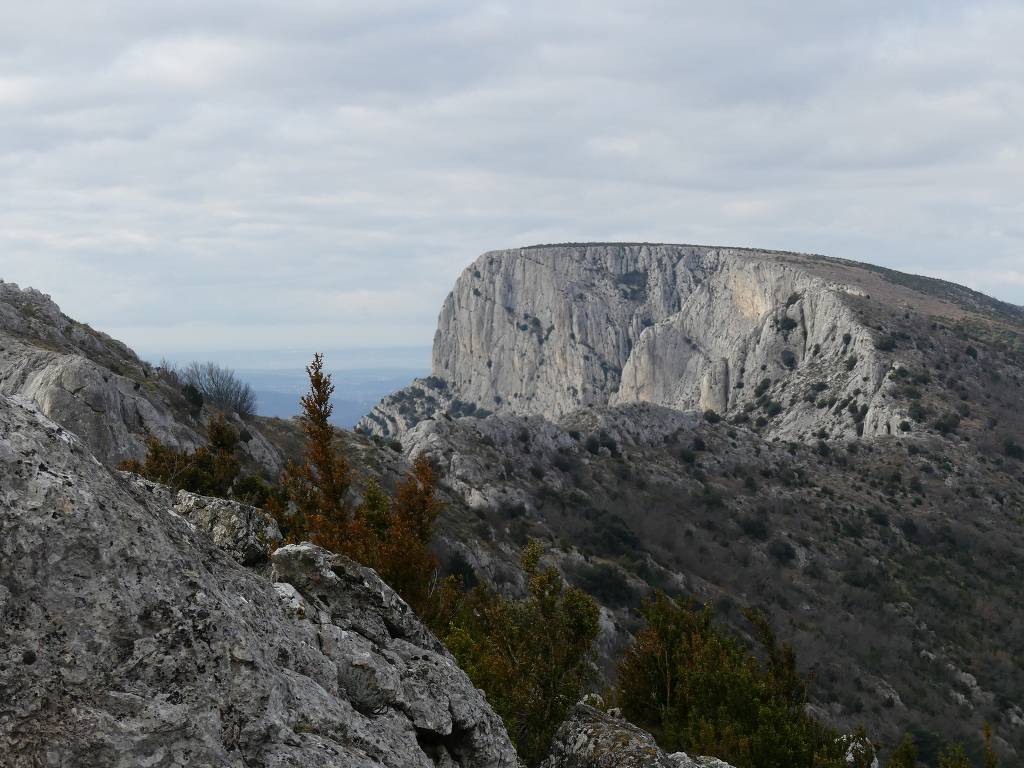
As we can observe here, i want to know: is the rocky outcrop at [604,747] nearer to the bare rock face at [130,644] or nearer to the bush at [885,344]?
the bare rock face at [130,644]

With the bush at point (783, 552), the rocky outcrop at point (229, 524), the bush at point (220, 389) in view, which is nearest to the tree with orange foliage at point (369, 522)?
the rocky outcrop at point (229, 524)

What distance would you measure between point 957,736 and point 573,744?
40856 mm

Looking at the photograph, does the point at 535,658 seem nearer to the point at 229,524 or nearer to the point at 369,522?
the point at 229,524

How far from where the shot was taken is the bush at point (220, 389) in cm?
4728

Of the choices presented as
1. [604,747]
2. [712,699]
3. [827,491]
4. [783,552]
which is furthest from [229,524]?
[827,491]

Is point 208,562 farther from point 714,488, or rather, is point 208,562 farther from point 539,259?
point 539,259

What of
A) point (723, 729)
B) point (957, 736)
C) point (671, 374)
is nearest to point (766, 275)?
point (671, 374)

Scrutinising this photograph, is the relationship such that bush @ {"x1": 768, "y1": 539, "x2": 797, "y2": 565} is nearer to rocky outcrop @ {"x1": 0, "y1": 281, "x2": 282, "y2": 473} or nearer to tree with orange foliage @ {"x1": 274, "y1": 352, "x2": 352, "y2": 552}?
rocky outcrop @ {"x1": 0, "y1": 281, "x2": 282, "y2": 473}

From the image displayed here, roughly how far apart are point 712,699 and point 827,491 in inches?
2311

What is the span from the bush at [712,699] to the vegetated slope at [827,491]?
988 centimetres

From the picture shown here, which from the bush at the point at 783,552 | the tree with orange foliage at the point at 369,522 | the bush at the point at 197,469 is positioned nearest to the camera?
the tree with orange foliage at the point at 369,522

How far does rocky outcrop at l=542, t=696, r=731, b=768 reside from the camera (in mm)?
9297

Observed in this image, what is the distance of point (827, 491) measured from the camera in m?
69.1

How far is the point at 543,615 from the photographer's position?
12789 millimetres
